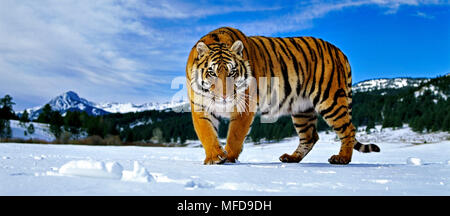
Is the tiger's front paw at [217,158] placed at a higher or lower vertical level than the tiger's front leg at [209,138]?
lower

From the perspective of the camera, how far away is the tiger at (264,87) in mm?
4223

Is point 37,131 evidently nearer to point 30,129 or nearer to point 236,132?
point 30,129

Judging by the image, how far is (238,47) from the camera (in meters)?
4.40

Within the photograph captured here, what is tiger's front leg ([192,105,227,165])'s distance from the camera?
4090mm

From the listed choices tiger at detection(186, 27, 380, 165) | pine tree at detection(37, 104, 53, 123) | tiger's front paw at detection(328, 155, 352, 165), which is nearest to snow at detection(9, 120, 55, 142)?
pine tree at detection(37, 104, 53, 123)

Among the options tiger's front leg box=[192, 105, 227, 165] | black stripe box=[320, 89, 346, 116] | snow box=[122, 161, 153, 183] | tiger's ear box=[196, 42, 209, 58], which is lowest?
snow box=[122, 161, 153, 183]

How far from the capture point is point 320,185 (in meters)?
2.64

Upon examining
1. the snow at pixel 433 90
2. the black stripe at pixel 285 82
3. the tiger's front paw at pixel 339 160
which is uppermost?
the snow at pixel 433 90

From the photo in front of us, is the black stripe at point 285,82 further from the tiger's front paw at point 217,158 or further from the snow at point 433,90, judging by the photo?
the snow at point 433,90

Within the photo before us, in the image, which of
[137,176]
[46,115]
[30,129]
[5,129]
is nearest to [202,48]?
[137,176]

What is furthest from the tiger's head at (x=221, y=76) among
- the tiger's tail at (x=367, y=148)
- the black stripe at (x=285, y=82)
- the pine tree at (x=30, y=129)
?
the pine tree at (x=30, y=129)

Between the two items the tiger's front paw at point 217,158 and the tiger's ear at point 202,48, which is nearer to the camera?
the tiger's front paw at point 217,158

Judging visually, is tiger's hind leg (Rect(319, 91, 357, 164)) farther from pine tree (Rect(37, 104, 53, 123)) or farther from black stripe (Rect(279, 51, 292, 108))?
pine tree (Rect(37, 104, 53, 123))
